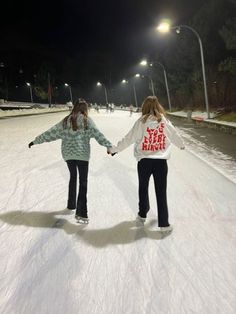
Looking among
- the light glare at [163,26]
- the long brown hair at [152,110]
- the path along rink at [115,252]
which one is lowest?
the path along rink at [115,252]

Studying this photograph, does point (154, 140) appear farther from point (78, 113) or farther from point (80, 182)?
point (80, 182)

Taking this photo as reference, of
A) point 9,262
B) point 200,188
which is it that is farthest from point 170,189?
point 9,262

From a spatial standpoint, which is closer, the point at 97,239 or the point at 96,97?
the point at 97,239

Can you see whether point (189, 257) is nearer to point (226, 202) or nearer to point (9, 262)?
point (9, 262)

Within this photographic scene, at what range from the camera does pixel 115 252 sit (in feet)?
14.8

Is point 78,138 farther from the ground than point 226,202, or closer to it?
farther from the ground

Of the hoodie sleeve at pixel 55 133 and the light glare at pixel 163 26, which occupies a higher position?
the light glare at pixel 163 26

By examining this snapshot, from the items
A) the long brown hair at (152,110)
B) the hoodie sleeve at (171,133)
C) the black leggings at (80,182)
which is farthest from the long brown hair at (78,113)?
the hoodie sleeve at (171,133)

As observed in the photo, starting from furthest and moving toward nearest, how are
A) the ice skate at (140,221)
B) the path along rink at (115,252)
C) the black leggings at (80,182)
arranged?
1. the ice skate at (140,221)
2. the black leggings at (80,182)
3. the path along rink at (115,252)

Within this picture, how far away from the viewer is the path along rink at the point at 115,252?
3.44 meters

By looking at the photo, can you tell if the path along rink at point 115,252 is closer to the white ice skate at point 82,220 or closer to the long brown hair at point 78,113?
the white ice skate at point 82,220

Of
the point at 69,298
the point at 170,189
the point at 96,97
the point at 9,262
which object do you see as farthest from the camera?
the point at 96,97

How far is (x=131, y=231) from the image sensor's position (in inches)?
206

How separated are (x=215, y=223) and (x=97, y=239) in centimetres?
179
